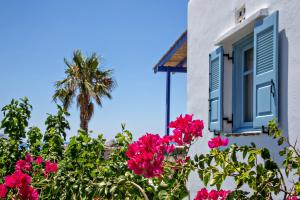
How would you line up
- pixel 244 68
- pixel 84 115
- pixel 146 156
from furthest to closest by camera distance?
pixel 84 115
pixel 244 68
pixel 146 156

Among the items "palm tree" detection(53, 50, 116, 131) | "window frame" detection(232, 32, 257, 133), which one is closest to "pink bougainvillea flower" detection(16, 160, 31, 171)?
"window frame" detection(232, 32, 257, 133)

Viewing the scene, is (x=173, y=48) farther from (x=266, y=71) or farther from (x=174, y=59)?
(x=266, y=71)

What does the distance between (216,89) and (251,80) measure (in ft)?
1.51

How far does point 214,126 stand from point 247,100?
0.47 m

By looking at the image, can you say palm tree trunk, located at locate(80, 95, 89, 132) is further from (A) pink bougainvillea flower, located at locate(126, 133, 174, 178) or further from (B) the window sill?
(A) pink bougainvillea flower, located at locate(126, 133, 174, 178)

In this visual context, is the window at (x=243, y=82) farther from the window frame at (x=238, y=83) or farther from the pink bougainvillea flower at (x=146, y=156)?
the pink bougainvillea flower at (x=146, y=156)

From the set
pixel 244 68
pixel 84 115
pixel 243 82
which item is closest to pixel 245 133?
pixel 243 82

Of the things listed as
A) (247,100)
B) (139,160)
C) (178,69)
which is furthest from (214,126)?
(178,69)

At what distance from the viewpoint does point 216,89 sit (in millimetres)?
4980

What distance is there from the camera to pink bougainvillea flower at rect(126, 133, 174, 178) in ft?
7.56

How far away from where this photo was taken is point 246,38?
15.0 ft

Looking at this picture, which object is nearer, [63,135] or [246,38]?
[246,38]

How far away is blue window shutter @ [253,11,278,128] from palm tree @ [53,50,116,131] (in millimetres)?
16192

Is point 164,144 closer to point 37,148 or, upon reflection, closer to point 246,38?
point 246,38
